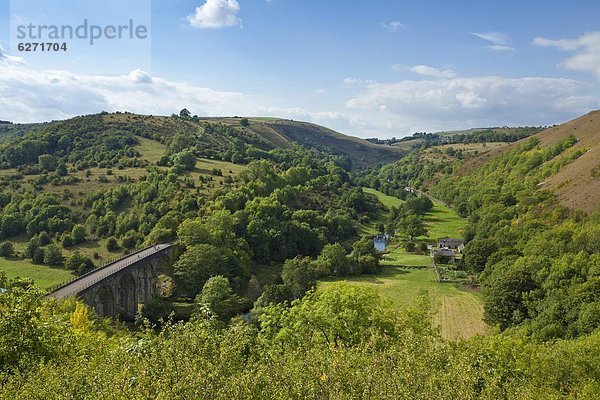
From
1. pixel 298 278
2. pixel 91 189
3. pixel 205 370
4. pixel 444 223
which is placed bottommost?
pixel 298 278

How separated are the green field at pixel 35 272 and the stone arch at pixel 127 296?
15.8 m

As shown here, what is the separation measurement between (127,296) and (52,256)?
2443 cm

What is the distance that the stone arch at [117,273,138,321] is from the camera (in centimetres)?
5474

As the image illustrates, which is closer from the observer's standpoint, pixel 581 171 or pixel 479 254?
pixel 479 254

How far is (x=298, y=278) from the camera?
2507 inches

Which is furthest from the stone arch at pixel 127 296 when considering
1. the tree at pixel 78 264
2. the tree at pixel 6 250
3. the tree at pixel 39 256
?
the tree at pixel 6 250

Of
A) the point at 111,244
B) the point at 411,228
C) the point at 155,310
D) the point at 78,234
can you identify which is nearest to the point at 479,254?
the point at 411,228

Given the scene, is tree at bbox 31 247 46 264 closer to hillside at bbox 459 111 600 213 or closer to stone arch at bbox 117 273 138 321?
stone arch at bbox 117 273 138 321

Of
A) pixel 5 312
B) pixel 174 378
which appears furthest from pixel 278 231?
pixel 174 378

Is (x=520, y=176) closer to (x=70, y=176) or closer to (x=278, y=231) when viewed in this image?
(x=278, y=231)

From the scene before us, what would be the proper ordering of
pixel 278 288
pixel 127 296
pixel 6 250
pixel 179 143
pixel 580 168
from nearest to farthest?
pixel 127 296, pixel 278 288, pixel 6 250, pixel 580 168, pixel 179 143

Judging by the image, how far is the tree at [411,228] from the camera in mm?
108106

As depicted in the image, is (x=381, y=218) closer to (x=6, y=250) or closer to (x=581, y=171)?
(x=581, y=171)

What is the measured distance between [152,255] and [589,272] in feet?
192
